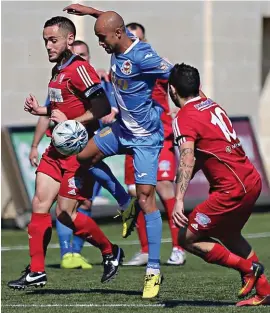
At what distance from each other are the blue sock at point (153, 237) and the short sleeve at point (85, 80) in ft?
3.61

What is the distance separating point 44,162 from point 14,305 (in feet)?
4.38

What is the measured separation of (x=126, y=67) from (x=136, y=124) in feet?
1.61

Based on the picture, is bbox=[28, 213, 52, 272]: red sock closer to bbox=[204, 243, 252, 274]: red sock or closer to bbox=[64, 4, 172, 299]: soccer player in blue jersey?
bbox=[64, 4, 172, 299]: soccer player in blue jersey

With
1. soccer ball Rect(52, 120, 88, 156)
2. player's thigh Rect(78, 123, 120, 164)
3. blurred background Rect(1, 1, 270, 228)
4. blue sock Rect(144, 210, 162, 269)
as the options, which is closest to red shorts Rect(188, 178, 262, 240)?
blue sock Rect(144, 210, 162, 269)

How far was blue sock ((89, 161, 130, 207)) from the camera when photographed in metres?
8.79

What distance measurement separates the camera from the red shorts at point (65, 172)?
8.48 metres

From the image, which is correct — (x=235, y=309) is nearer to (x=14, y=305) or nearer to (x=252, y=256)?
(x=252, y=256)

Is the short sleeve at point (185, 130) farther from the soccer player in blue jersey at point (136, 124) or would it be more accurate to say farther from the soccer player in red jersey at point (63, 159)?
the soccer player in red jersey at point (63, 159)

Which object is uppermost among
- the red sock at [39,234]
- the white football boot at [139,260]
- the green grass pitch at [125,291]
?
the red sock at [39,234]

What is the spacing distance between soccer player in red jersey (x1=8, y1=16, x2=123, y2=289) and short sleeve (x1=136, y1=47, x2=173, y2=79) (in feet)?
1.36

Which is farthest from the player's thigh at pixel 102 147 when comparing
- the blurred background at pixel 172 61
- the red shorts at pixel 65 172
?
the blurred background at pixel 172 61

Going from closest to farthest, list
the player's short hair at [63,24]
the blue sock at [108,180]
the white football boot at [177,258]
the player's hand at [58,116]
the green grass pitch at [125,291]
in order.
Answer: the green grass pitch at [125,291], the player's hand at [58,116], the player's short hair at [63,24], the blue sock at [108,180], the white football boot at [177,258]

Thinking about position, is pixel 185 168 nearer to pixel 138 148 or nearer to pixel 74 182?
pixel 138 148

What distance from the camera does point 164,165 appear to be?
10.6 metres
